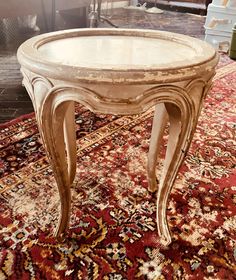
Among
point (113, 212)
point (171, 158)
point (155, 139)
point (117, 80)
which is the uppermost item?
point (117, 80)

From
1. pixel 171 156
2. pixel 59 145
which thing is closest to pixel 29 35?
pixel 59 145

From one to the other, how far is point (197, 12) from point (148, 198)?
22.1 ft

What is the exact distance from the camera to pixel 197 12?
23.2 feet

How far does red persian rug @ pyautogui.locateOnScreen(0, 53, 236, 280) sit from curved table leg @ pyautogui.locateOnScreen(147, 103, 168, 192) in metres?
0.06

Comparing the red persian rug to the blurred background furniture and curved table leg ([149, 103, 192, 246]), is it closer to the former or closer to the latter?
curved table leg ([149, 103, 192, 246])

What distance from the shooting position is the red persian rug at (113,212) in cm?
108

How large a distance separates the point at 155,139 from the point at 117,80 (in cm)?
61

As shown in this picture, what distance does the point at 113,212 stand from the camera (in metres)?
1.32

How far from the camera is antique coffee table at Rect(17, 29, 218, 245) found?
793mm

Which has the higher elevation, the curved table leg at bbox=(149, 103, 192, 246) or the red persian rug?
the curved table leg at bbox=(149, 103, 192, 246)

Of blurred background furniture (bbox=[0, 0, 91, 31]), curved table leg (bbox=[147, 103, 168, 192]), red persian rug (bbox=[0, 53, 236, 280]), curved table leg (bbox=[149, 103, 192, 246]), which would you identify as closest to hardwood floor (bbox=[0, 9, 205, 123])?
red persian rug (bbox=[0, 53, 236, 280])

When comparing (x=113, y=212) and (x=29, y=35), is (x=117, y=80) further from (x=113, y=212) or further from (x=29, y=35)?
(x=29, y=35)

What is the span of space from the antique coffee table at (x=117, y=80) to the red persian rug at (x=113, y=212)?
4.0 inches

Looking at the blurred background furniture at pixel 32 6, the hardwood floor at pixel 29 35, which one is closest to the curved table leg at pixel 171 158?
the hardwood floor at pixel 29 35
